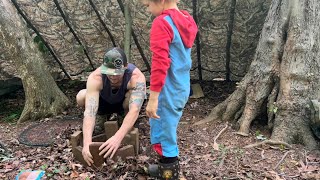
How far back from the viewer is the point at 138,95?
3.88 metres

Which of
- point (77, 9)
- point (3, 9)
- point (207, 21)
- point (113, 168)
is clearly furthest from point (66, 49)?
point (113, 168)

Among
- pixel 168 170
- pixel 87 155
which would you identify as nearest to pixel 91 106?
pixel 87 155

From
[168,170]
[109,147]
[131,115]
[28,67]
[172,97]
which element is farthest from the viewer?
[28,67]

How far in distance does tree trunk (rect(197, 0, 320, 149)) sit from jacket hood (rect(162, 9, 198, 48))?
1723 mm

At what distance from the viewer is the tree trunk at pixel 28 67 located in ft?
17.8

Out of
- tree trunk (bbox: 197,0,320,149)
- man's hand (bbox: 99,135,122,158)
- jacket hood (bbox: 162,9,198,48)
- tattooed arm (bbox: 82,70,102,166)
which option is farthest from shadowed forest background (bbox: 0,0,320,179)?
jacket hood (bbox: 162,9,198,48)

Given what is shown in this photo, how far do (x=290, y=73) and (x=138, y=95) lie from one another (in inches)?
68.8

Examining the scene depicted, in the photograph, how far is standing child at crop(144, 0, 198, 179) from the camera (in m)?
2.90

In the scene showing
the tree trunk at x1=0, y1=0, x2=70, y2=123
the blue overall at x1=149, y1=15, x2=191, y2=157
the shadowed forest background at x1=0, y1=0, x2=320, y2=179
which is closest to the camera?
the blue overall at x1=149, y1=15, x2=191, y2=157

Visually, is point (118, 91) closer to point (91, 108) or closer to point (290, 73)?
point (91, 108)

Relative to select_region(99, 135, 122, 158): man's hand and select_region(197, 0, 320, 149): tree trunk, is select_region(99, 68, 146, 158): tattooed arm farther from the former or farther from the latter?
select_region(197, 0, 320, 149): tree trunk

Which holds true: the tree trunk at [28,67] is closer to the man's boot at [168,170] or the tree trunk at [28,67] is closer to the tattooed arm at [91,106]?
the tattooed arm at [91,106]

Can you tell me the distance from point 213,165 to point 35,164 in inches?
71.3

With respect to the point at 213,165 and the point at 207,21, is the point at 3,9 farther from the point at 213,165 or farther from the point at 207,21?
the point at 213,165
